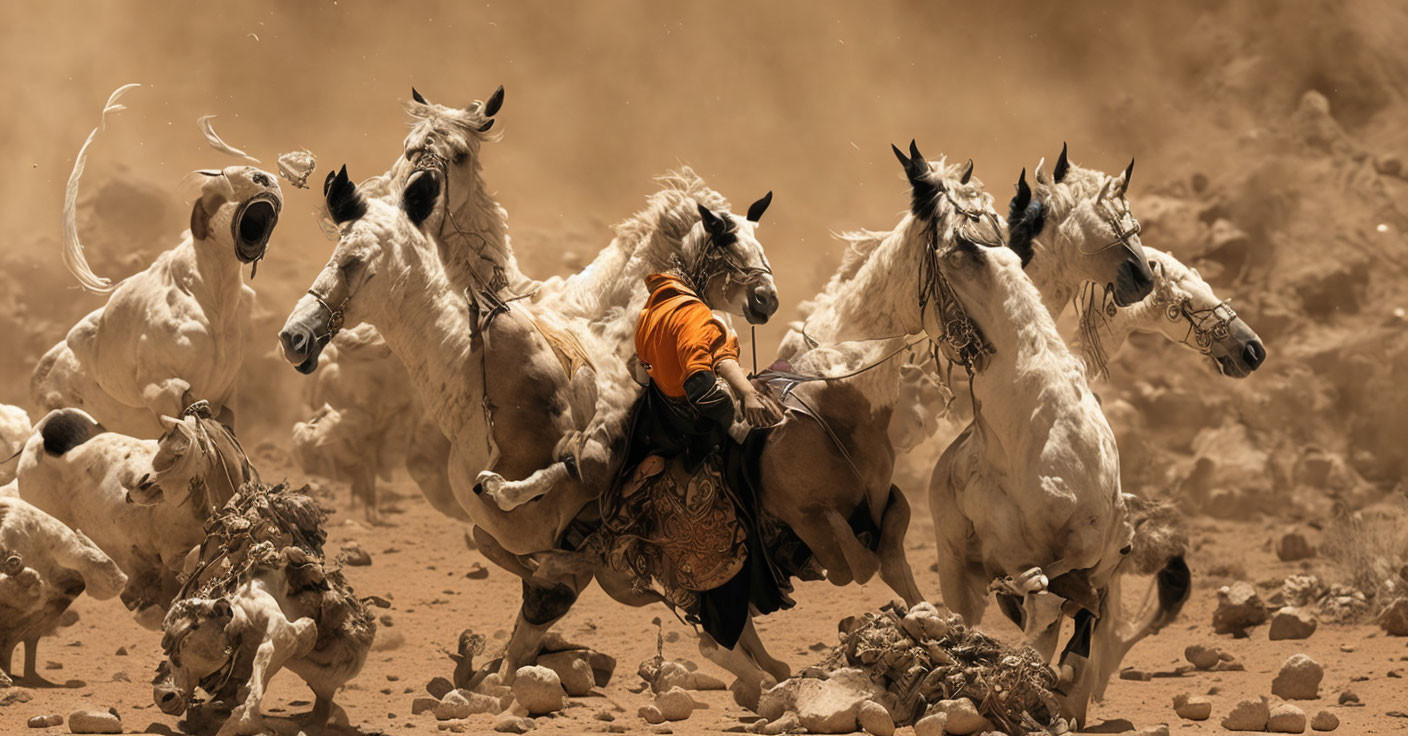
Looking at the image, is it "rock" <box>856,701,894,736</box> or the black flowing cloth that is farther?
the black flowing cloth

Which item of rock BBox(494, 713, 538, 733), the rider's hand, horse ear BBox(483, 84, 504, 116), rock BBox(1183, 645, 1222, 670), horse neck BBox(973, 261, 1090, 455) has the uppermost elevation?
horse ear BBox(483, 84, 504, 116)

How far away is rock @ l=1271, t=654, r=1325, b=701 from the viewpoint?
546 cm

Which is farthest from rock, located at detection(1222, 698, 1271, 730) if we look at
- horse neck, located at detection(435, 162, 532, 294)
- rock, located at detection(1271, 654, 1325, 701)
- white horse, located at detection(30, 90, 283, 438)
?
white horse, located at detection(30, 90, 283, 438)

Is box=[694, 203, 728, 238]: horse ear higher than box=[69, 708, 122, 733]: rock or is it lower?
higher

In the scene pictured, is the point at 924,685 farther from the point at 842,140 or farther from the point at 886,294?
the point at 842,140

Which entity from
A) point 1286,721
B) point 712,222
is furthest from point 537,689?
point 1286,721

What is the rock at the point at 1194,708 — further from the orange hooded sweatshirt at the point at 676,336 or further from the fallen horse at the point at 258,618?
the fallen horse at the point at 258,618

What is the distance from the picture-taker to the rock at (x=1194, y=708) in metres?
5.10

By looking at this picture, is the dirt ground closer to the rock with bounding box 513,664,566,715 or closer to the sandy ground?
the sandy ground

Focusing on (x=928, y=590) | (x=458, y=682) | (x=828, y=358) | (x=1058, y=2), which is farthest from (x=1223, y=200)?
(x=458, y=682)

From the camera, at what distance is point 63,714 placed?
500 centimetres

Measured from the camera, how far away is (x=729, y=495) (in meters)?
5.04

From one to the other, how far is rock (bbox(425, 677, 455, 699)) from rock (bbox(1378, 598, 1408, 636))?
4.32 metres

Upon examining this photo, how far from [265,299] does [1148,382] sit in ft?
23.6
